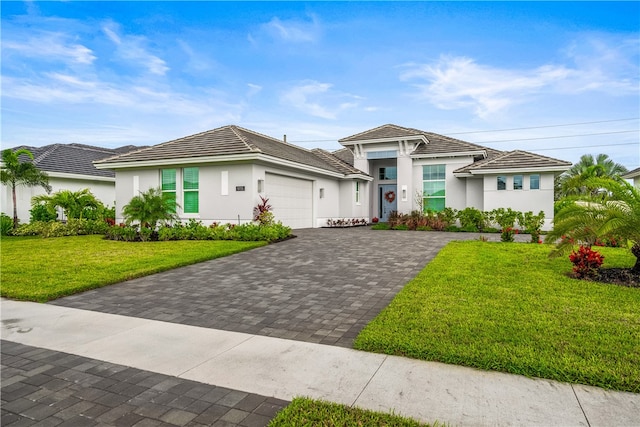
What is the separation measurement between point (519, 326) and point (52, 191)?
23.7 metres

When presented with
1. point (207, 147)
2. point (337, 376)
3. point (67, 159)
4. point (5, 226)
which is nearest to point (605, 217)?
point (337, 376)

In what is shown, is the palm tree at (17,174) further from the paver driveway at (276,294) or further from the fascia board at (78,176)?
the paver driveway at (276,294)

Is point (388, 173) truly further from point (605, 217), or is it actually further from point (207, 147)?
point (605, 217)

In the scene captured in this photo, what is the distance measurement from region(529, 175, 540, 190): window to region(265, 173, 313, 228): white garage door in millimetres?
11513

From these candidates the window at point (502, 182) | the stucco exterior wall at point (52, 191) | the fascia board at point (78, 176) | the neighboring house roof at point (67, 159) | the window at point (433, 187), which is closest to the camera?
the stucco exterior wall at point (52, 191)

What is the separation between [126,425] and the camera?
267cm

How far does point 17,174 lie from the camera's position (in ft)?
56.9

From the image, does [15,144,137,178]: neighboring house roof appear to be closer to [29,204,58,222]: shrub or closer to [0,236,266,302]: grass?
[29,204,58,222]: shrub

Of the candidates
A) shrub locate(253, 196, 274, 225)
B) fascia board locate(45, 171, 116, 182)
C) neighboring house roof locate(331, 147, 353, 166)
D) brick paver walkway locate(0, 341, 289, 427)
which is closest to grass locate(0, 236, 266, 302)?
shrub locate(253, 196, 274, 225)

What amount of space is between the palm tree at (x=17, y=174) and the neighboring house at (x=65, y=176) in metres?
0.99

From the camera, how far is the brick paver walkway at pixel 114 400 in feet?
8.99

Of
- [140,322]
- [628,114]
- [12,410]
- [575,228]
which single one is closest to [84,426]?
[12,410]

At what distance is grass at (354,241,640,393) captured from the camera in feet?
11.4

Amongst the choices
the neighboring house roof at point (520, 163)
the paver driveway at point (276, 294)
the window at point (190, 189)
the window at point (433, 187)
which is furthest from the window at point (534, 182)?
the window at point (190, 189)
